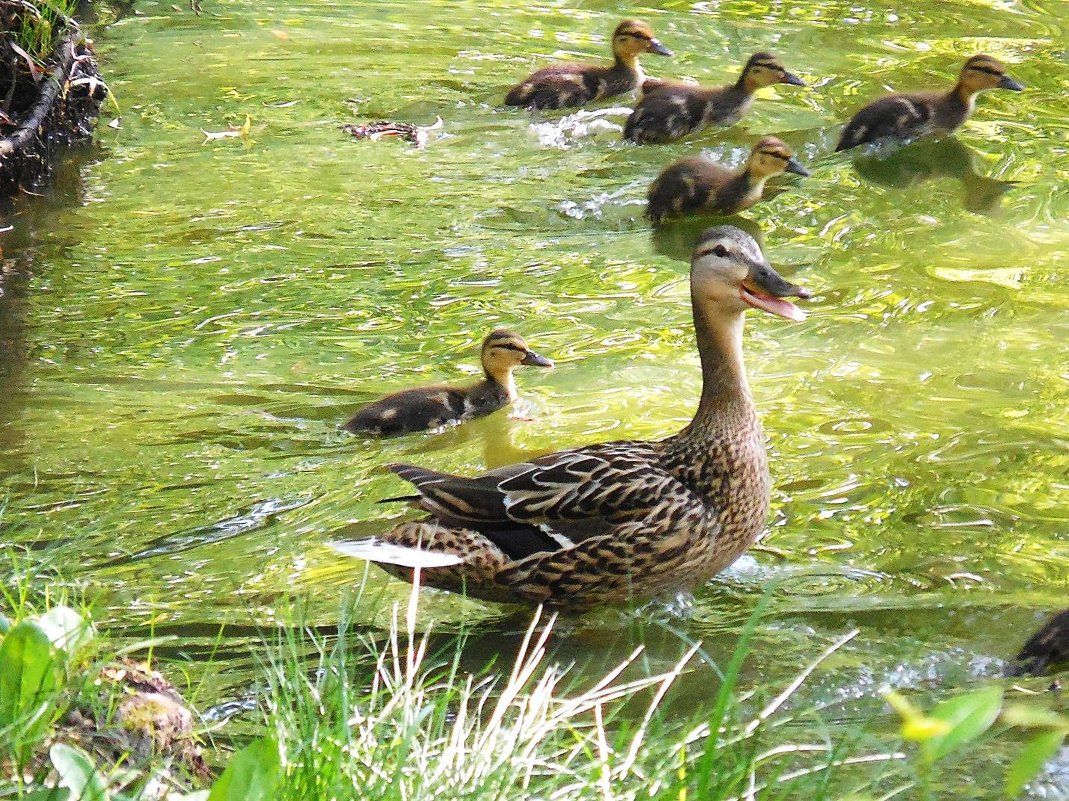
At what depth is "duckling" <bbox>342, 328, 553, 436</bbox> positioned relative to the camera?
409 centimetres

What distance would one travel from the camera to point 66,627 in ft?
6.89

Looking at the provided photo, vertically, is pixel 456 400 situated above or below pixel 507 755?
below

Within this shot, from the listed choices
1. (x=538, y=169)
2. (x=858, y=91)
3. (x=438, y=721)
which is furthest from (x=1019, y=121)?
(x=438, y=721)

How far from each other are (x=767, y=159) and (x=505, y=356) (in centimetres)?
199

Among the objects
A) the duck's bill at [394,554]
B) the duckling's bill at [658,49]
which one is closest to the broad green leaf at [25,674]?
the duck's bill at [394,554]

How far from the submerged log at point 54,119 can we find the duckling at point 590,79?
199 cm

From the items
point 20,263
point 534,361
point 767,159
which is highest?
point 767,159

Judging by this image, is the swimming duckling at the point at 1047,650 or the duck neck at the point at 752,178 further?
the duck neck at the point at 752,178

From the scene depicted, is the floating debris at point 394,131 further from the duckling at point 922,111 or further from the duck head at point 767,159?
the duckling at point 922,111

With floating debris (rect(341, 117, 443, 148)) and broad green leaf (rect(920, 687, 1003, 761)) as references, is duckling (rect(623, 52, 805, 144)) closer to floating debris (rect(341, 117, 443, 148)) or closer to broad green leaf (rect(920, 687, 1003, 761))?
floating debris (rect(341, 117, 443, 148))

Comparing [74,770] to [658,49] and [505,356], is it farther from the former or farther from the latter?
[658,49]

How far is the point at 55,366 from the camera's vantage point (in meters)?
4.48

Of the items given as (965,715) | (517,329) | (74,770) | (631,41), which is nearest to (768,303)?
(517,329)

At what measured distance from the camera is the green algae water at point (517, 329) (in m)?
3.20
